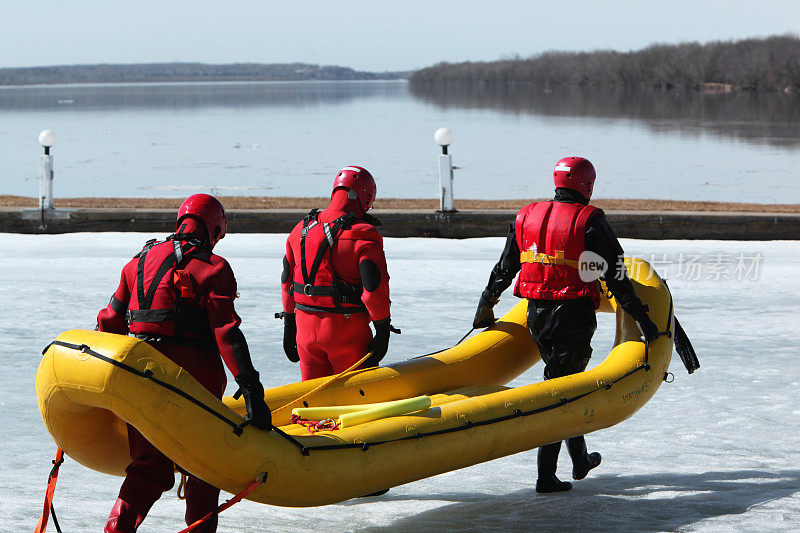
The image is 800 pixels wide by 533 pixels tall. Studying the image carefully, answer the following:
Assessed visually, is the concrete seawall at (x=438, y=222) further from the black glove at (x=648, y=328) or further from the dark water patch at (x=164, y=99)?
the dark water patch at (x=164, y=99)

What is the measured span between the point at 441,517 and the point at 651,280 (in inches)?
63.5

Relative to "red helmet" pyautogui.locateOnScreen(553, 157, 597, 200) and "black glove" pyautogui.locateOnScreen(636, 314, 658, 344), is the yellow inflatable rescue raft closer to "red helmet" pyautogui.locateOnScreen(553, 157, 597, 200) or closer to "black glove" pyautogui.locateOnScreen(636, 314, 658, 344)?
"black glove" pyautogui.locateOnScreen(636, 314, 658, 344)

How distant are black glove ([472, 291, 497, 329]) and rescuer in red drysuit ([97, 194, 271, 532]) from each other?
1.68m

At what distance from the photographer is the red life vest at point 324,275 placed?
4.38 metres

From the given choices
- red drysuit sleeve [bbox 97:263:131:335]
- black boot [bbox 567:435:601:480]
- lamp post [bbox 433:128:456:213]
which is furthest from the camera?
lamp post [bbox 433:128:456:213]

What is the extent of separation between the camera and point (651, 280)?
500 centimetres

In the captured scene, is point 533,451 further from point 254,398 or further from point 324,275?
point 254,398

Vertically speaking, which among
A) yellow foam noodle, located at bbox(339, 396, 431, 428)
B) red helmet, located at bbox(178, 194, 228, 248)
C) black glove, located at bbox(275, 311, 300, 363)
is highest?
red helmet, located at bbox(178, 194, 228, 248)

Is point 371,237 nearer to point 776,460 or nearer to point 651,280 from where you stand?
point 651,280

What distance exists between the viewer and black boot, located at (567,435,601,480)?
466 cm

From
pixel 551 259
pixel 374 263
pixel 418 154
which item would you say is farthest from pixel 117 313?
pixel 418 154

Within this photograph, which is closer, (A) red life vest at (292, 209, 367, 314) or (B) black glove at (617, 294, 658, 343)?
(A) red life vest at (292, 209, 367, 314)

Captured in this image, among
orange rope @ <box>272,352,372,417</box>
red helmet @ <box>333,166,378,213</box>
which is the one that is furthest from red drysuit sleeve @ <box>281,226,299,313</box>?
orange rope @ <box>272,352,372,417</box>

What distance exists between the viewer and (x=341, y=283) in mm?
4398
